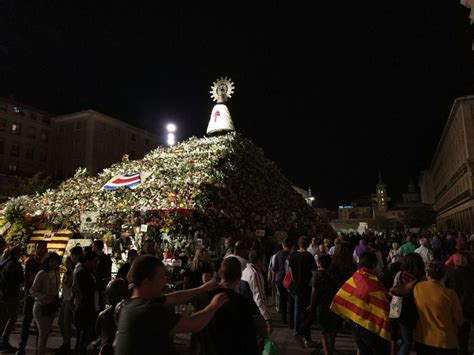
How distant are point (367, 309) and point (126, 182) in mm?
14735

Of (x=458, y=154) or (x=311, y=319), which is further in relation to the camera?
(x=458, y=154)

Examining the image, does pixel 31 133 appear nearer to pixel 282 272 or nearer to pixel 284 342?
pixel 282 272

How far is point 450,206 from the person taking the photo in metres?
60.3

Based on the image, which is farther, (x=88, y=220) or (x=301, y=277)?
(x=88, y=220)

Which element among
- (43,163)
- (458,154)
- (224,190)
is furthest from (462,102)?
(43,163)

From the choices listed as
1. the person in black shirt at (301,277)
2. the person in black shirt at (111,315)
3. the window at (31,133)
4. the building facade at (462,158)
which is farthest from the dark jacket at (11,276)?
the window at (31,133)

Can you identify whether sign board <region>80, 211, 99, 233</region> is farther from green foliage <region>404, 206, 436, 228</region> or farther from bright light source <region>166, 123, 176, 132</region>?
green foliage <region>404, 206, 436, 228</region>

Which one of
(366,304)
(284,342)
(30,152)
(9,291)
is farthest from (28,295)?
(30,152)

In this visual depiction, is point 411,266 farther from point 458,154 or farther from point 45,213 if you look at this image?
point 458,154

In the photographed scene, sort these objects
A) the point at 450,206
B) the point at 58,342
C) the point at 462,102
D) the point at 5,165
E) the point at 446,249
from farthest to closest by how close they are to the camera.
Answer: the point at 450,206 < the point at 5,165 < the point at 462,102 < the point at 446,249 < the point at 58,342

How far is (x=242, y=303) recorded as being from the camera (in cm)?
326

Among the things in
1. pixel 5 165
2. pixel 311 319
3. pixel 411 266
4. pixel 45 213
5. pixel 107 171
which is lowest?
pixel 311 319

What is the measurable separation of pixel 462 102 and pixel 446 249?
33.7 m

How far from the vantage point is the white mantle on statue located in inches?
1112
